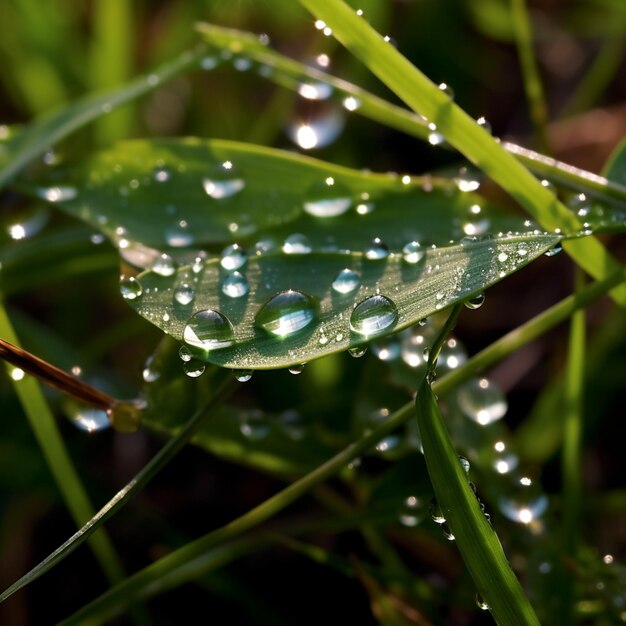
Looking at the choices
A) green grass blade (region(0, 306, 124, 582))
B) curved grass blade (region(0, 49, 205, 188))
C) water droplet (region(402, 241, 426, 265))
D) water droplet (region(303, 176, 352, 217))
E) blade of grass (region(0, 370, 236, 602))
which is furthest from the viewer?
curved grass blade (region(0, 49, 205, 188))

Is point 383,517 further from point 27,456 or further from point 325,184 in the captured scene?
point 27,456

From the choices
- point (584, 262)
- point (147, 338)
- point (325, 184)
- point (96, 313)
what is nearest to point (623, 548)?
point (584, 262)

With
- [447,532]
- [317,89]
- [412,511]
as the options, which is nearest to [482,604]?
[447,532]

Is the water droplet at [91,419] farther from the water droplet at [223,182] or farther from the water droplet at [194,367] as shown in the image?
the water droplet at [223,182]

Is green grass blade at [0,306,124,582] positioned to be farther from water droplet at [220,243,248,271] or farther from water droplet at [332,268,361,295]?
water droplet at [332,268,361,295]

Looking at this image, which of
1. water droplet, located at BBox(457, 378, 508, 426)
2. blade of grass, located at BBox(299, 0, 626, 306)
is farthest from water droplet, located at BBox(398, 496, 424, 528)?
blade of grass, located at BBox(299, 0, 626, 306)
